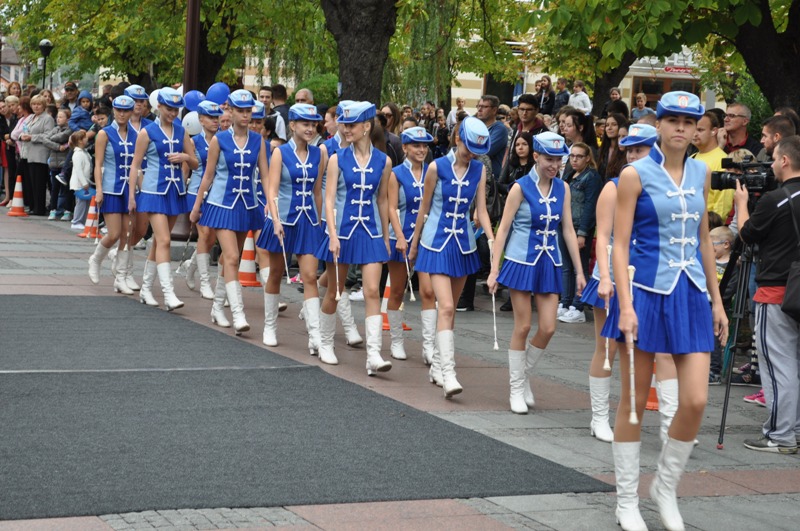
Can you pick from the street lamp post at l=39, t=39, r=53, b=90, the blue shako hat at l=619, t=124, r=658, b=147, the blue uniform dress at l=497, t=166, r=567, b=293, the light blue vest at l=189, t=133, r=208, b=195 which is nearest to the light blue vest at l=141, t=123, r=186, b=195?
the light blue vest at l=189, t=133, r=208, b=195

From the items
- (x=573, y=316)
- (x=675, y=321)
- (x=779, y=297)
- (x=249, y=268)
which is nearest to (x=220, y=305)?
(x=249, y=268)

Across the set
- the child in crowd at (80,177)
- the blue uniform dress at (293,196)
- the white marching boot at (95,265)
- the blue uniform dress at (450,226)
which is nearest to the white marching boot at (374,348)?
the blue uniform dress at (450,226)

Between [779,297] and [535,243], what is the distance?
1.71m

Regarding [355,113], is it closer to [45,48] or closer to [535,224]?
[535,224]

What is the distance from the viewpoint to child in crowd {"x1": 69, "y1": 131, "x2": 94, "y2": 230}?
20.7 meters

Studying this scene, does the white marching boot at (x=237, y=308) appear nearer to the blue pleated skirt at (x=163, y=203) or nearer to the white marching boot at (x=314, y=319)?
the white marching boot at (x=314, y=319)

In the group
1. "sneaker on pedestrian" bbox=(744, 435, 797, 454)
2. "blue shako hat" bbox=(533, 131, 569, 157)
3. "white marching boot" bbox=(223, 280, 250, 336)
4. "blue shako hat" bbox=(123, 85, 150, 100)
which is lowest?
"sneaker on pedestrian" bbox=(744, 435, 797, 454)

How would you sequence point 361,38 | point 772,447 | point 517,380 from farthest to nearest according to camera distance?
point 361,38 → point 517,380 → point 772,447

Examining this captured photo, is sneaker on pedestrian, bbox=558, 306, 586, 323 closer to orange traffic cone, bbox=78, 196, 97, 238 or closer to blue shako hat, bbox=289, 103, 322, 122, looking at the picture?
blue shako hat, bbox=289, 103, 322, 122

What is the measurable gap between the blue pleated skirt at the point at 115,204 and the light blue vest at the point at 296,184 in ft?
9.74

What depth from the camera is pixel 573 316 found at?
14078mm

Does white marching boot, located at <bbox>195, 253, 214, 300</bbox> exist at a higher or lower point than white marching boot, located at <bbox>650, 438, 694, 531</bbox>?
lower

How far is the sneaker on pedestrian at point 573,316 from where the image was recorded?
14047mm

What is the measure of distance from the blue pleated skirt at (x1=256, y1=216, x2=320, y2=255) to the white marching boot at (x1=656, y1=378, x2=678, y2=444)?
4.09 metres
